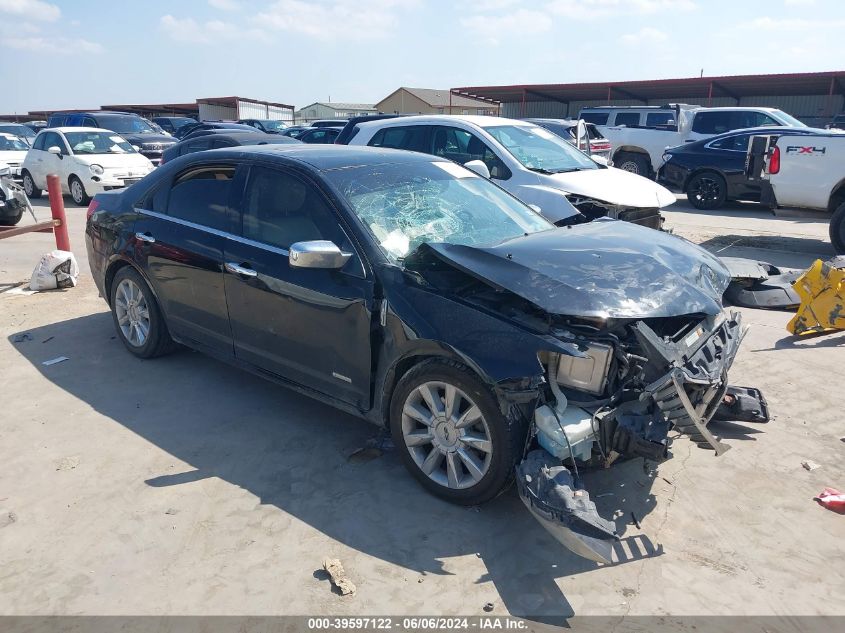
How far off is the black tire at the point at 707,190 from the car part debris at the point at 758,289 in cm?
774

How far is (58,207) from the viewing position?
8.10 meters

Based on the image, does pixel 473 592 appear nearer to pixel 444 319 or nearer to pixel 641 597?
pixel 641 597

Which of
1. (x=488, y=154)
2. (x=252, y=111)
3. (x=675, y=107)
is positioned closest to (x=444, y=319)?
(x=488, y=154)

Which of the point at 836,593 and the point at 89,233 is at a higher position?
the point at 89,233

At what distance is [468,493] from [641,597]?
3.11ft

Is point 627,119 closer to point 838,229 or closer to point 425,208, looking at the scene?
point 838,229

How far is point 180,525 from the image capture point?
3471 millimetres

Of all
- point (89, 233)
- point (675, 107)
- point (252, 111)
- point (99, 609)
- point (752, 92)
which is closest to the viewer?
point (99, 609)

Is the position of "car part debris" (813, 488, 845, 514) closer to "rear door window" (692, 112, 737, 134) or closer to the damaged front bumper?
the damaged front bumper

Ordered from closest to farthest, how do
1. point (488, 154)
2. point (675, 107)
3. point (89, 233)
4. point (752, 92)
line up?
point (89, 233) < point (488, 154) < point (675, 107) < point (752, 92)

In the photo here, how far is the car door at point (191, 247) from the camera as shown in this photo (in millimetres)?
4684

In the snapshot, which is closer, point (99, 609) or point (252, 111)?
point (99, 609)

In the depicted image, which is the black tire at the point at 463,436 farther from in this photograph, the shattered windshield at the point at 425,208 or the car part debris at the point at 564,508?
the shattered windshield at the point at 425,208

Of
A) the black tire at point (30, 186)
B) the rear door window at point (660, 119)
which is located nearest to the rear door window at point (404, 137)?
the black tire at point (30, 186)
